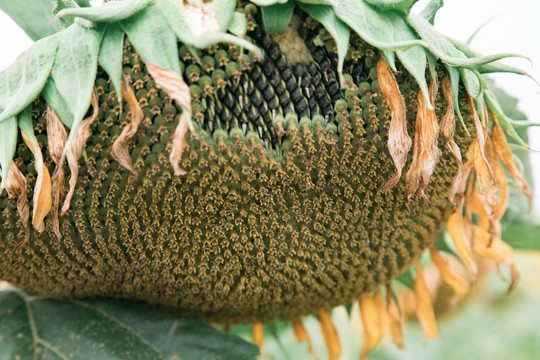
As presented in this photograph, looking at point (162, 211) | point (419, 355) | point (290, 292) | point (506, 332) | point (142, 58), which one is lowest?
point (506, 332)

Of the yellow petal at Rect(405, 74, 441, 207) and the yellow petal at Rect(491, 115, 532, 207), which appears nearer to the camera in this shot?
the yellow petal at Rect(405, 74, 441, 207)

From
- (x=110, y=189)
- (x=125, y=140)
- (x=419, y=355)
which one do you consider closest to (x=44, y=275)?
(x=110, y=189)

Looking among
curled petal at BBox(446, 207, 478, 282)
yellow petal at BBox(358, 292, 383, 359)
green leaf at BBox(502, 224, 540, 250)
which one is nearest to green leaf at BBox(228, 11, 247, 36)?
curled petal at BBox(446, 207, 478, 282)

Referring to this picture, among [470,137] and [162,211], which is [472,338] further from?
[162,211]

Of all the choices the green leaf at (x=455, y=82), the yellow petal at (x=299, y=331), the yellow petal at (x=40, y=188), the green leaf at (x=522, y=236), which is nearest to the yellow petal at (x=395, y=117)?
the green leaf at (x=455, y=82)

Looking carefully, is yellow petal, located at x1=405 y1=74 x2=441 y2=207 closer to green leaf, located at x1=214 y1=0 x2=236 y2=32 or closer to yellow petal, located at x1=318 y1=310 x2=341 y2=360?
green leaf, located at x1=214 y1=0 x2=236 y2=32

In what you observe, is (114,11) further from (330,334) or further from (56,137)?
(330,334)

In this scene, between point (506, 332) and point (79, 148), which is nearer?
point (79, 148)

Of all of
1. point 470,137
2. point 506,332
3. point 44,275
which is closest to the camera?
point 470,137
